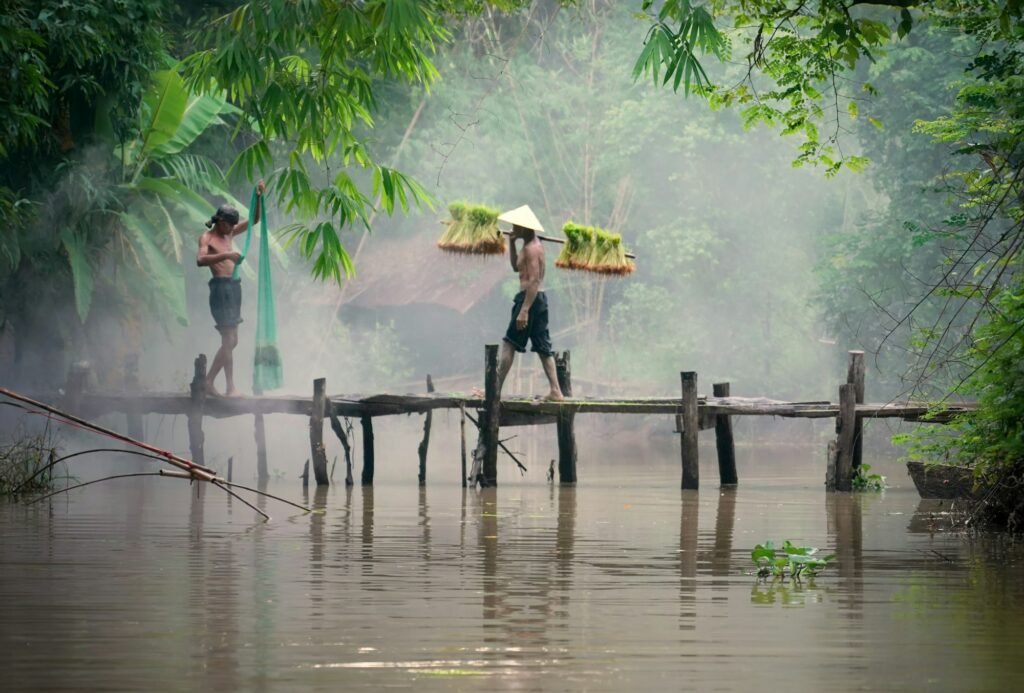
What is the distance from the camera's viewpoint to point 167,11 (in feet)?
68.5

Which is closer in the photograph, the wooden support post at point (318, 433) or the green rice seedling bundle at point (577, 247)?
the green rice seedling bundle at point (577, 247)

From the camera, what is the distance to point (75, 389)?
60.4 ft

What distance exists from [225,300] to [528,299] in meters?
3.49

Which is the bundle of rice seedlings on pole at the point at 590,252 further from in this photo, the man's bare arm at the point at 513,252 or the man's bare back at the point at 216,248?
the man's bare back at the point at 216,248

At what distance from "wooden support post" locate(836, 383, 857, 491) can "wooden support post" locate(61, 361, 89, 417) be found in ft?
28.7

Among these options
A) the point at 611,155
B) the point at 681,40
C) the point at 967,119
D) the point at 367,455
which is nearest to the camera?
the point at 681,40

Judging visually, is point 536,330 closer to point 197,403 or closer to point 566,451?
point 566,451

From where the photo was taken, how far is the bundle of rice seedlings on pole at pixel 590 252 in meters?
15.9

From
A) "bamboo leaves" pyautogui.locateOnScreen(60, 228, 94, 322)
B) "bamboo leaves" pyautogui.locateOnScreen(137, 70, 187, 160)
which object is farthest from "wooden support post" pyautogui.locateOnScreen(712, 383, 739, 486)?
"bamboo leaves" pyautogui.locateOnScreen(60, 228, 94, 322)

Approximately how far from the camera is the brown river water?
4.98 metres

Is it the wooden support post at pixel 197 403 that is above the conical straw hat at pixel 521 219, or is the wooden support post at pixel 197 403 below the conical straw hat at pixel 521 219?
below

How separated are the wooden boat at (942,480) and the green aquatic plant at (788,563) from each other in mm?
4575

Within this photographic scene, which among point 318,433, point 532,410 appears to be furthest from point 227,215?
point 532,410

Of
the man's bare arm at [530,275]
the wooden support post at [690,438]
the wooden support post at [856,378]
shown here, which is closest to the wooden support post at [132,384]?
the man's bare arm at [530,275]
